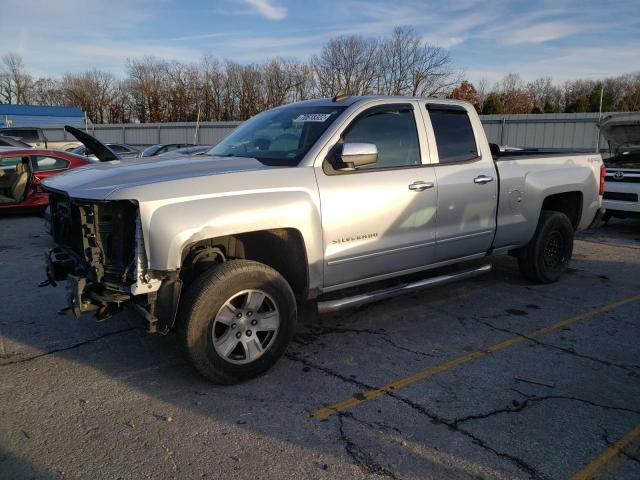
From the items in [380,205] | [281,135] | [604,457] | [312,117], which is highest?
[312,117]

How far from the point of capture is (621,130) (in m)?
9.30

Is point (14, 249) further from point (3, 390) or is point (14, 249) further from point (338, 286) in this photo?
point (338, 286)

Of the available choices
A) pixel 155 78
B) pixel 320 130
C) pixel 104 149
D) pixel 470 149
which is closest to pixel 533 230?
pixel 470 149

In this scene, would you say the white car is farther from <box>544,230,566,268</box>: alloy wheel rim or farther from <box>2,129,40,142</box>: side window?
<box>2,129,40,142</box>: side window

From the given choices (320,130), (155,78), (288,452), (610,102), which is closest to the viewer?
(288,452)

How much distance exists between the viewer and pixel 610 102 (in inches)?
1705

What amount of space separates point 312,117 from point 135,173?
1558 mm

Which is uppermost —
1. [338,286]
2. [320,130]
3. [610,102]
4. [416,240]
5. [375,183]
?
[610,102]

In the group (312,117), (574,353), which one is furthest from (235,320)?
(574,353)

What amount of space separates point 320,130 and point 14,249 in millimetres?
5913

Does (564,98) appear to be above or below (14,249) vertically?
above

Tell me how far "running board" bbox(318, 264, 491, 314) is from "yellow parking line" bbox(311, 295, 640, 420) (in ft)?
2.38

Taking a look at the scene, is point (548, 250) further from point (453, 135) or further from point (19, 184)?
point (19, 184)

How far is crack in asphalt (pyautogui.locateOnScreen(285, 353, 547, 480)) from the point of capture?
274 cm
